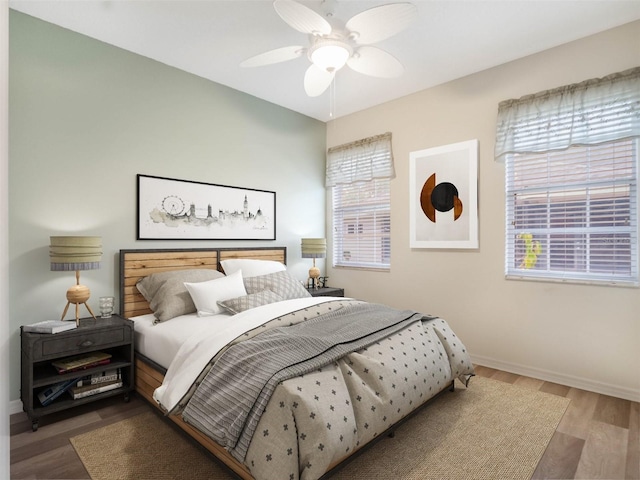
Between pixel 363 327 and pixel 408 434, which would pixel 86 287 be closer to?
pixel 363 327

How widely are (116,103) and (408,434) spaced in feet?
10.9

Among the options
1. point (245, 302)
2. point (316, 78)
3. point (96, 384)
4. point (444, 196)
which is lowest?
point (96, 384)

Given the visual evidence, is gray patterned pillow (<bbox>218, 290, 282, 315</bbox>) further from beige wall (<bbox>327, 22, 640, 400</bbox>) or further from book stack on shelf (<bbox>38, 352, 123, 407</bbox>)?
beige wall (<bbox>327, 22, 640, 400</bbox>)

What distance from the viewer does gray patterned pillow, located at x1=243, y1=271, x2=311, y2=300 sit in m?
3.17

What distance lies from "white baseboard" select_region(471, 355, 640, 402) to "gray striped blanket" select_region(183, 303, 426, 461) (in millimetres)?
1724

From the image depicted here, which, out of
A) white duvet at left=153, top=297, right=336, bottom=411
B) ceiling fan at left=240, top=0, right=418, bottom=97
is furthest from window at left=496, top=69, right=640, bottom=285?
white duvet at left=153, top=297, right=336, bottom=411

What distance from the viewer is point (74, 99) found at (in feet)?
9.14

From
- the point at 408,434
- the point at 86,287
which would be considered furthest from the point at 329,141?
the point at 408,434

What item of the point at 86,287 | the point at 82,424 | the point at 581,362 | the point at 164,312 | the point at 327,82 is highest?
the point at 327,82

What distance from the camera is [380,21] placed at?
6.79 ft

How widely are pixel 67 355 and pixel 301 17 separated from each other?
2.59 meters

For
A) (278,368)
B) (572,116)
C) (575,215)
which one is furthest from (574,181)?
(278,368)

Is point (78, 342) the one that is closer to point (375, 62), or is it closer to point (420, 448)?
point (420, 448)

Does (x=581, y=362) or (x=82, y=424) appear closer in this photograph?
(x=82, y=424)
